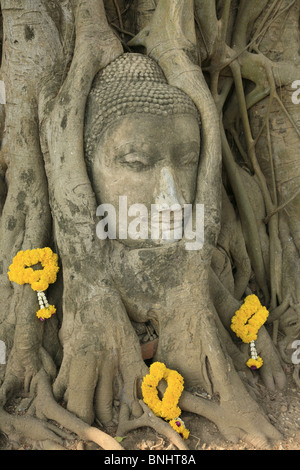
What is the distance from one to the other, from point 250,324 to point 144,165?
1265mm

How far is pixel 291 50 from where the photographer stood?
354 centimetres

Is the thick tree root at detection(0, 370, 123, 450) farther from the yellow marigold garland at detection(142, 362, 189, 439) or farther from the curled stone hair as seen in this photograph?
the curled stone hair

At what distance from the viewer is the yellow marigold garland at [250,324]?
2.88 meters

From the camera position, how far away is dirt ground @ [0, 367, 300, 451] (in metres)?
2.29

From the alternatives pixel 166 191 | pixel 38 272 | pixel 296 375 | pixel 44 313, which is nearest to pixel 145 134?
pixel 166 191

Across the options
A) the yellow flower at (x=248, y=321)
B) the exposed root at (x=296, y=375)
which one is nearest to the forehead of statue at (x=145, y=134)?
the yellow flower at (x=248, y=321)

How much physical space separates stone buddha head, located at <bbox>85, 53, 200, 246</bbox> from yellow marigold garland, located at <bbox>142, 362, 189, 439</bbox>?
744 millimetres

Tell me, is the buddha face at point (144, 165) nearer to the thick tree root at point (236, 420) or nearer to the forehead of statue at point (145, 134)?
the forehead of statue at point (145, 134)

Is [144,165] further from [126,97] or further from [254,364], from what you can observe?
[254,364]

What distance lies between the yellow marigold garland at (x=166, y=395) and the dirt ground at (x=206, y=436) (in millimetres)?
100

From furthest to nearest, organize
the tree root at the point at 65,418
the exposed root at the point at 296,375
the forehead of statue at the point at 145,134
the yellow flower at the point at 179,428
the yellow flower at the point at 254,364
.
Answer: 1. the exposed root at the point at 296,375
2. the yellow flower at the point at 254,364
3. the forehead of statue at the point at 145,134
4. the yellow flower at the point at 179,428
5. the tree root at the point at 65,418

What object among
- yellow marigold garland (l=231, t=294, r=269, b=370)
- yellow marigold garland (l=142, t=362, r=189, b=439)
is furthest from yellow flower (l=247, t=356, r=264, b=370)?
yellow marigold garland (l=142, t=362, r=189, b=439)

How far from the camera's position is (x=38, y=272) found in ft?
8.70
